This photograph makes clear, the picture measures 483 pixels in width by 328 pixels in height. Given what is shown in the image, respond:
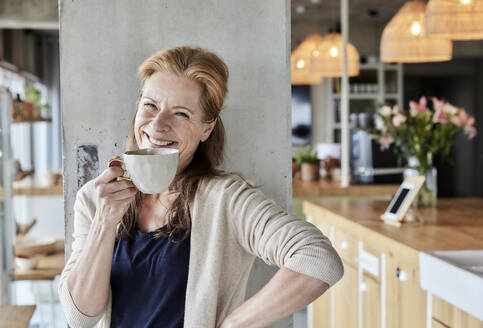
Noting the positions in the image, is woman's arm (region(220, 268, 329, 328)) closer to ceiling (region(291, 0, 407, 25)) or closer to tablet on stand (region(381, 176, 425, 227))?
tablet on stand (region(381, 176, 425, 227))

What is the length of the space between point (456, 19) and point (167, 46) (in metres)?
1.83

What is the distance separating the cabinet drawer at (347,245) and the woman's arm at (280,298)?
2.00 meters

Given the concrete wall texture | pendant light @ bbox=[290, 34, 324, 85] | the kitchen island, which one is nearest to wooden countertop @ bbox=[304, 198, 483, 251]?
the kitchen island

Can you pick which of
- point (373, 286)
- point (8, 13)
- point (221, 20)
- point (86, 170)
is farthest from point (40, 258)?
point (8, 13)

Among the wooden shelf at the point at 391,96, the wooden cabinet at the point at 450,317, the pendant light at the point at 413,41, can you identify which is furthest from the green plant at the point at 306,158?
the wooden cabinet at the point at 450,317

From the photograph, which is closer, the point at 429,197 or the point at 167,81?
the point at 167,81

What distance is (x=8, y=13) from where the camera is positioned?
20.6ft

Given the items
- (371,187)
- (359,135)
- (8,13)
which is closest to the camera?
(371,187)

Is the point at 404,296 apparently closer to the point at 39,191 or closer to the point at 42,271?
the point at 42,271

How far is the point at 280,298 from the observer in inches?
45.4

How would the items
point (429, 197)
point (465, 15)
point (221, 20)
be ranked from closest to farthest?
point (221, 20), point (465, 15), point (429, 197)

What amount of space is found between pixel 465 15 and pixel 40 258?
2.79 m

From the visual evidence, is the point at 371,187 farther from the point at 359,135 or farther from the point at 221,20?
the point at 221,20

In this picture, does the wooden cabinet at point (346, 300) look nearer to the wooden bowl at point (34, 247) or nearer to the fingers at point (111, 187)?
the wooden bowl at point (34, 247)
